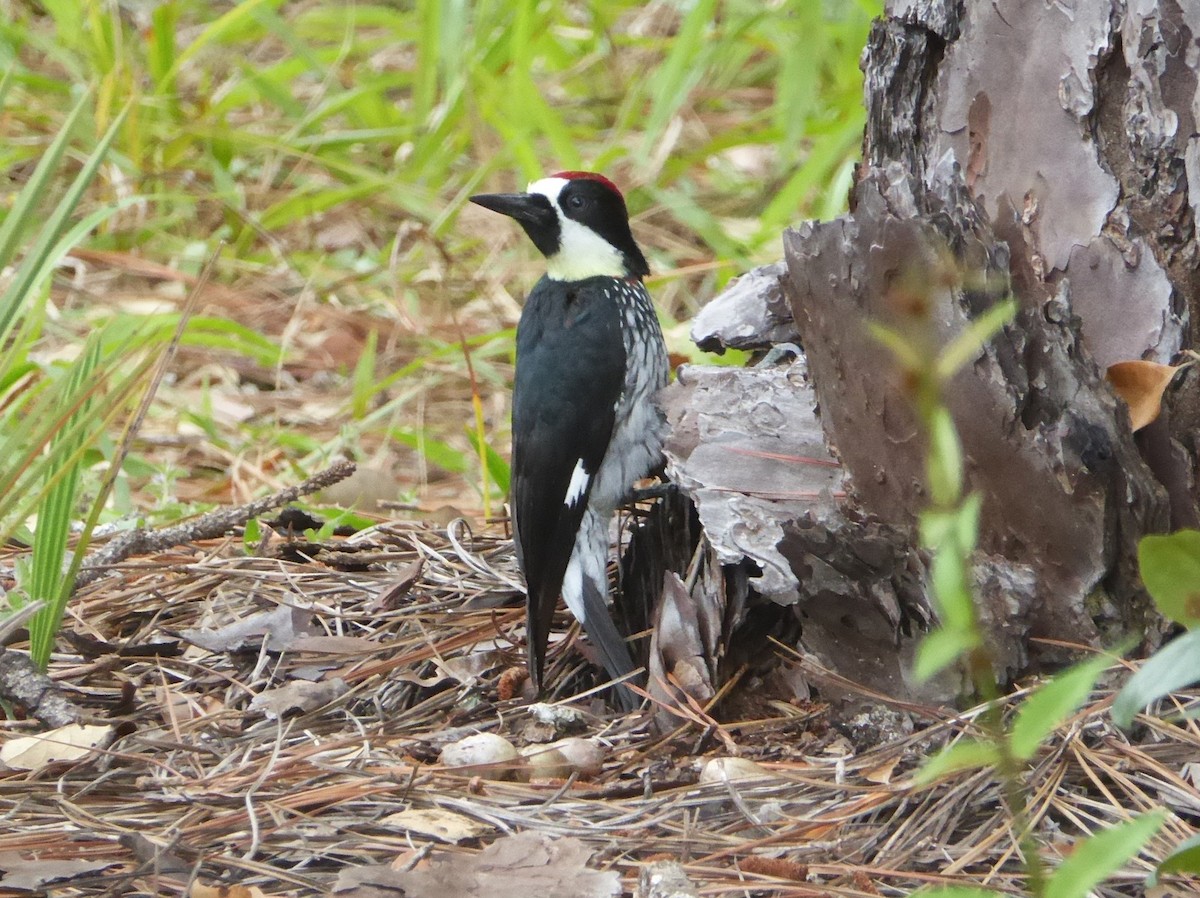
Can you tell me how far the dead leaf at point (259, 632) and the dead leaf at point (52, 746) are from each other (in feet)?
1.21

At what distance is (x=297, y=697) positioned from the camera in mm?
2201

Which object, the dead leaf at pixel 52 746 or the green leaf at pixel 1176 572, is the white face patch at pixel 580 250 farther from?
the green leaf at pixel 1176 572

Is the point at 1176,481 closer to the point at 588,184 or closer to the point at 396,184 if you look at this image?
the point at 588,184

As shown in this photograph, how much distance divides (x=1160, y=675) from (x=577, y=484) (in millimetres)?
1764

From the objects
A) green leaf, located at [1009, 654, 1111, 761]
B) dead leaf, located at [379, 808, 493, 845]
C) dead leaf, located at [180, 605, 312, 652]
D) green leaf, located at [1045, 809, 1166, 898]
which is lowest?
dead leaf, located at [379, 808, 493, 845]

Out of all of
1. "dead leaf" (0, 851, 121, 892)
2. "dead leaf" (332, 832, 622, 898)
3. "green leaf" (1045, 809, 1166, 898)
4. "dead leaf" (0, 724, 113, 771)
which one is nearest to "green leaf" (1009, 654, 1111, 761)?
"green leaf" (1045, 809, 1166, 898)

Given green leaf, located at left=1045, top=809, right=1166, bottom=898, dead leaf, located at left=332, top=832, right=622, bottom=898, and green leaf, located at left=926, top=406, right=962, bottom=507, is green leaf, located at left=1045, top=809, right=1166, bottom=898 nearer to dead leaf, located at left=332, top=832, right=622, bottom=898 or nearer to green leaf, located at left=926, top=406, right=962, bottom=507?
green leaf, located at left=926, top=406, right=962, bottom=507

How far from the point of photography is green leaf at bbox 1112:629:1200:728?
48.0 inches

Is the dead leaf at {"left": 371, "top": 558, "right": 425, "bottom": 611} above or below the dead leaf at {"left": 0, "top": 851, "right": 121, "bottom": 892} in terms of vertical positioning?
above

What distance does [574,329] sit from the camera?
3.09 meters

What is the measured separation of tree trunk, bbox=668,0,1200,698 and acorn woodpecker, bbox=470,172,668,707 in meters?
0.62

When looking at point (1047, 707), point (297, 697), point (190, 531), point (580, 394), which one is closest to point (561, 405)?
point (580, 394)

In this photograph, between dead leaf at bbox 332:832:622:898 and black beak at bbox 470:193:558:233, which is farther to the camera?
black beak at bbox 470:193:558:233

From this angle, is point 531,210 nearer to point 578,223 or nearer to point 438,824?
point 578,223
